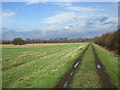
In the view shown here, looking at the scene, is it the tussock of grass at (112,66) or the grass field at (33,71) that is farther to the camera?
the tussock of grass at (112,66)

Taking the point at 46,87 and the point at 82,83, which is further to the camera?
the point at 82,83

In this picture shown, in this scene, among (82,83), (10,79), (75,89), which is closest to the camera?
(75,89)

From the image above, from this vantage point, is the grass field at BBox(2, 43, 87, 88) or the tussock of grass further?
the tussock of grass

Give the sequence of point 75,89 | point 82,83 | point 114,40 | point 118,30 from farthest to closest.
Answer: point 114,40, point 118,30, point 82,83, point 75,89

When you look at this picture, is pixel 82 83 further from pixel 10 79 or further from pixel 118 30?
pixel 118 30

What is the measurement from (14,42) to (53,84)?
438 feet

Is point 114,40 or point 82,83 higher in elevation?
point 114,40

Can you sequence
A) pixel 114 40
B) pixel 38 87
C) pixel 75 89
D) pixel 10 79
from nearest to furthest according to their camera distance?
pixel 75 89
pixel 38 87
pixel 10 79
pixel 114 40

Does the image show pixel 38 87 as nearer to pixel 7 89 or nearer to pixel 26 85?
pixel 26 85

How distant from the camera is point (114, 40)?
130ft

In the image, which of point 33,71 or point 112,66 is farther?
point 112,66

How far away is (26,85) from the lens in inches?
414

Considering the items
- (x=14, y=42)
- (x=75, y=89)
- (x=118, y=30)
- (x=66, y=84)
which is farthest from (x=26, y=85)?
(x=14, y=42)

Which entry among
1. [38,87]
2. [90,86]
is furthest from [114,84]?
[38,87]
